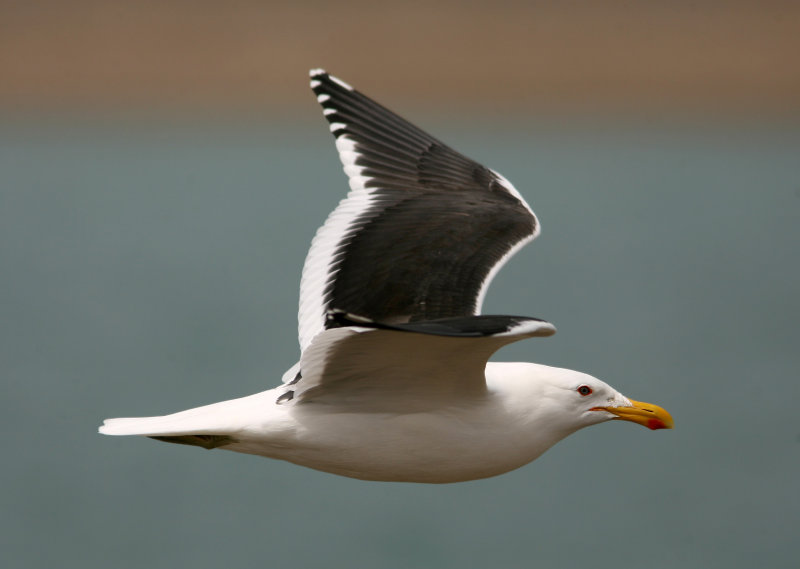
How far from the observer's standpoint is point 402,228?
6.96 meters

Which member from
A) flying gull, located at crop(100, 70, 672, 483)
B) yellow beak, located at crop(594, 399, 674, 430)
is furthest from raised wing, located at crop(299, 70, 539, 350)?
yellow beak, located at crop(594, 399, 674, 430)

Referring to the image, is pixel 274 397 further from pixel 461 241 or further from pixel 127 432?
pixel 461 241

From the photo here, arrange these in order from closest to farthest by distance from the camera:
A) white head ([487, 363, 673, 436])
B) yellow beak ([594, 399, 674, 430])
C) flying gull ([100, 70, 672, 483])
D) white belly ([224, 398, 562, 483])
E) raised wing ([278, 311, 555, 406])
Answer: raised wing ([278, 311, 555, 406]) → flying gull ([100, 70, 672, 483]) → white belly ([224, 398, 562, 483]) → white head ([487, 363, 673, 436]) → yellow beak ([594, 399, 674, 430])

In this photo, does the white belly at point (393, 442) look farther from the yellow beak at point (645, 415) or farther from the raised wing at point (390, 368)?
the yellow beak at point (645, 415)

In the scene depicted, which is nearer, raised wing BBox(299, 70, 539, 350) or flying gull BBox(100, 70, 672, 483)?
flying gull BBox(100, 70, 672, 483)

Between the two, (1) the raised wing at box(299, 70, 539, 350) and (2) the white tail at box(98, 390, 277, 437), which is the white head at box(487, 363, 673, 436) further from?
(2) the white tail at box(98, 390, 277, 437)

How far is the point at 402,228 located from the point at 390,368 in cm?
116

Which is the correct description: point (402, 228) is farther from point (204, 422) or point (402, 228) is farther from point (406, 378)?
point (204, 422)

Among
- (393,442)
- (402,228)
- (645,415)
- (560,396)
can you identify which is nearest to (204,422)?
(393,442)

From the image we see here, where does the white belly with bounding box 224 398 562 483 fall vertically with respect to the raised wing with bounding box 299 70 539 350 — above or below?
below

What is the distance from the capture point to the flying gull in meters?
5.96

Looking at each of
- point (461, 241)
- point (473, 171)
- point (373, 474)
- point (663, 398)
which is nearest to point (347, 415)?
point (373, 474)

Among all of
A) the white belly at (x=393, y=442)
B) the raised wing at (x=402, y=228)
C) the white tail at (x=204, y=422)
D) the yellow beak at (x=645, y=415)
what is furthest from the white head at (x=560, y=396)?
the white tail at (x=204, y=422)

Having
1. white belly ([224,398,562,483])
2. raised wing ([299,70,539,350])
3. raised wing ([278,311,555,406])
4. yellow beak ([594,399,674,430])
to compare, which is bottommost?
white belly ([224,398,562,483])
